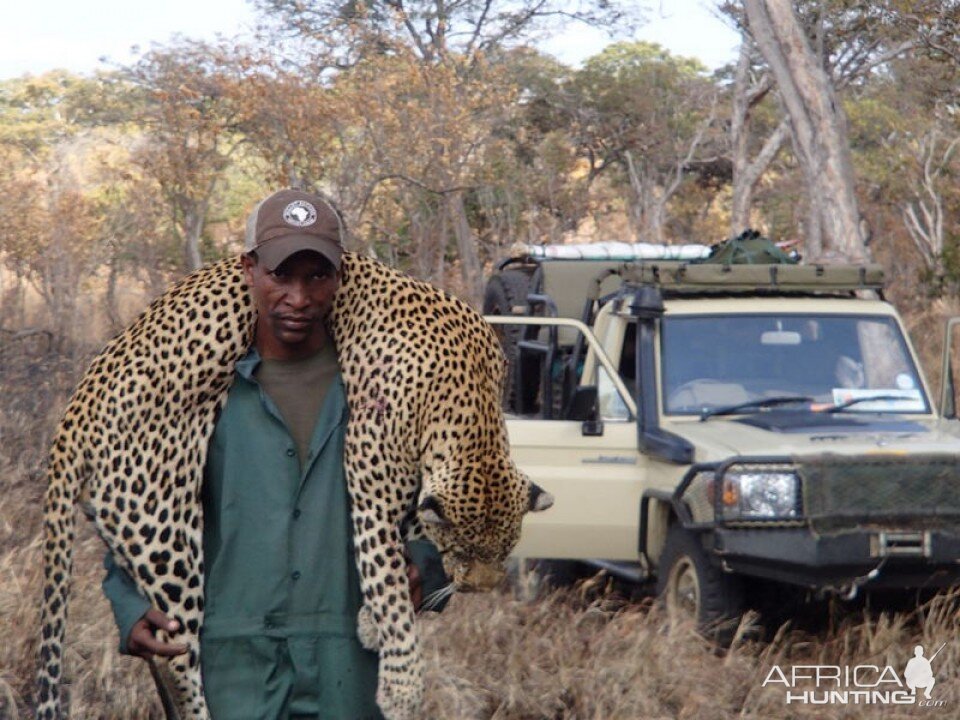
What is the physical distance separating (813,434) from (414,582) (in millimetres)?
3638

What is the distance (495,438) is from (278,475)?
0.46 m

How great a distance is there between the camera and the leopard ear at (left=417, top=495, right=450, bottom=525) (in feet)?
10.1

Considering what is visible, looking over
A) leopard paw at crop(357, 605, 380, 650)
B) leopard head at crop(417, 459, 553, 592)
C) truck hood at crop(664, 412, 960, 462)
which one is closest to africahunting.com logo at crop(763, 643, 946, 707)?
truck hood at crop(664, 412, 960, 462)

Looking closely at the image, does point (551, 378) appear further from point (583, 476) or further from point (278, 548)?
point (278, 548)

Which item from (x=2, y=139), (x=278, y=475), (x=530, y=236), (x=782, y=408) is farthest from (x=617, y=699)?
(x=2, y=139)

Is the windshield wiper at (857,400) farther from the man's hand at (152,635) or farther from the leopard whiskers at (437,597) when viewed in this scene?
the man's hand at (152,635)

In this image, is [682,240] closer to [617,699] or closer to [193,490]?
[617,699]

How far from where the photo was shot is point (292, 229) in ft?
9.40

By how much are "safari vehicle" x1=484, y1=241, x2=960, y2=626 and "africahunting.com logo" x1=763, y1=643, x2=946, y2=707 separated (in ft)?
1.02

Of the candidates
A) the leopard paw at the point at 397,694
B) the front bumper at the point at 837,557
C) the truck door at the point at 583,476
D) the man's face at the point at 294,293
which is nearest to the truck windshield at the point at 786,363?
the truck door at the point at 583,476

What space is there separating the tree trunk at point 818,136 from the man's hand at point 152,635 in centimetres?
1028

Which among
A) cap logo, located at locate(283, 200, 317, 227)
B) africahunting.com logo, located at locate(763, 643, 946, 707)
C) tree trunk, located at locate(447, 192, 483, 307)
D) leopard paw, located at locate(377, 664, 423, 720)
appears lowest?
africahunting.com logo, located at locate(763, 643, 946, 707)

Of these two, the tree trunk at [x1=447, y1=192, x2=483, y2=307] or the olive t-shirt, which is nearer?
the olive t-shirt

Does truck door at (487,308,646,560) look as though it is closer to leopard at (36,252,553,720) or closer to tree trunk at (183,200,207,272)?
leopard at (36,252,553,720)
